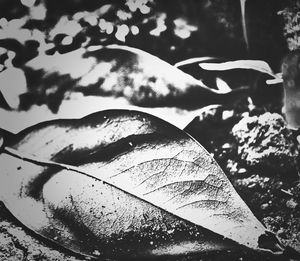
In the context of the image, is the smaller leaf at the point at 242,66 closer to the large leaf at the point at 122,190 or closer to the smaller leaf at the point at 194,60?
the smaller leaf at the point at 194,60

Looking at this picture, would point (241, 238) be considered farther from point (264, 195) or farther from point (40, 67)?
point (40, 67)

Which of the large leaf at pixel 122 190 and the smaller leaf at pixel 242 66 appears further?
the smaller leaf at pixel 242 66

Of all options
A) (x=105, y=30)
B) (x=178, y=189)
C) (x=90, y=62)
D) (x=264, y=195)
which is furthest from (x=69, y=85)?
(x=264, y=195)

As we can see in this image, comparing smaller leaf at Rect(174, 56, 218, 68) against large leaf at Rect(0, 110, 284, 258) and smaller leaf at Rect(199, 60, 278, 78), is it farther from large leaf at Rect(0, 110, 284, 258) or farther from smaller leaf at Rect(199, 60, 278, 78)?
large leaf at Rect(0, 110, 284, 258)

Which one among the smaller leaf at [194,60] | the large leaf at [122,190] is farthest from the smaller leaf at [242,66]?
the large leaf at [122,190]


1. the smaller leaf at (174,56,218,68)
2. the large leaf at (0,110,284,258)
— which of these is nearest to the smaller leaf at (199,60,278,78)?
the smaller leaf at (174,56,218,68)

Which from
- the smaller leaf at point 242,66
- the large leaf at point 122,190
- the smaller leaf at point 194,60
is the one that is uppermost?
the smaller leaf at point 194,60

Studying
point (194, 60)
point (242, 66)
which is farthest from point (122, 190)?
point (242, 66)

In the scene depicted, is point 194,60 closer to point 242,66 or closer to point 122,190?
point 242,66
